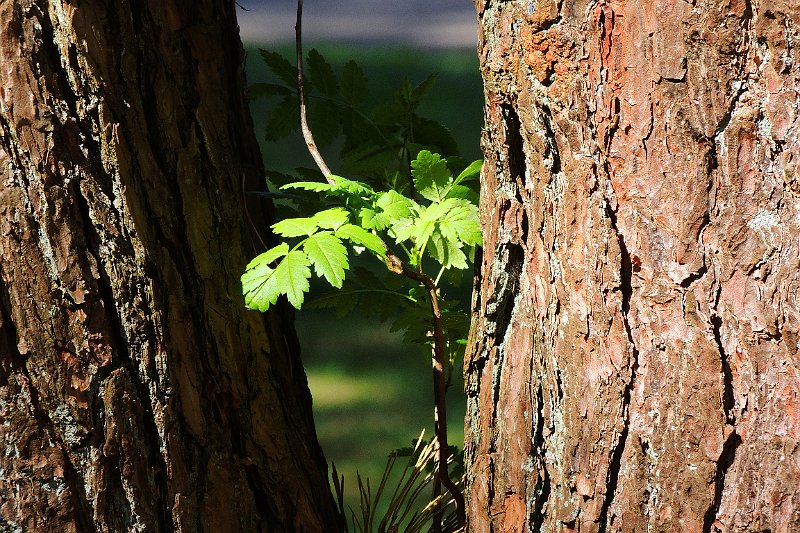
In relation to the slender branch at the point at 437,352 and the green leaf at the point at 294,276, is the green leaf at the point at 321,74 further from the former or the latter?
the green leaf at the point at 294,276

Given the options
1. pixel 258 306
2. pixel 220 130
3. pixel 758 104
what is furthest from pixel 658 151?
pixel 220 130

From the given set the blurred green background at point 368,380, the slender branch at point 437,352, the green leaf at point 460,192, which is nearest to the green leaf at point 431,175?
the green leaf at point 460,192

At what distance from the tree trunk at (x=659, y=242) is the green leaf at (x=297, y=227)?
25cm

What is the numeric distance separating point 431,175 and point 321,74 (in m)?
0.33

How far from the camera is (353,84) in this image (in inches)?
53.2

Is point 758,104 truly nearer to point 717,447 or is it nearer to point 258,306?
point 717,447

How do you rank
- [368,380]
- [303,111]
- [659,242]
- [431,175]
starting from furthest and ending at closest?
1. [368,380]
2. [303,111]
3. [431,175]
4. [659,242]

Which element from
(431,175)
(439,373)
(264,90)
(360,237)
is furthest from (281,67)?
(439,373)

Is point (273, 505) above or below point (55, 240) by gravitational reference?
below

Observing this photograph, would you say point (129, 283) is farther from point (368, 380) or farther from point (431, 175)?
point (368, 380)

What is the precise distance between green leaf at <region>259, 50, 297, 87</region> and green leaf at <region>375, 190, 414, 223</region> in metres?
0.33

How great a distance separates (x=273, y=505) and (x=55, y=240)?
492 millimetres

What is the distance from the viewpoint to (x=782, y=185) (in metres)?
0.84

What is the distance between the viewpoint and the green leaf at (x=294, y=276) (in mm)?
940
